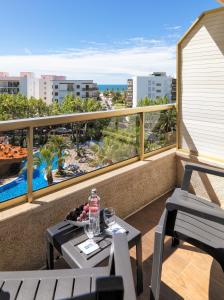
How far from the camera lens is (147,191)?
364 centimetres

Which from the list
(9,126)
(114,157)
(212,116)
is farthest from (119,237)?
(212,116)

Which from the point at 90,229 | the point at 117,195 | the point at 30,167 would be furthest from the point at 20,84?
the point at 90,229

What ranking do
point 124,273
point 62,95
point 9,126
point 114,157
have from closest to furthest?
point 124,273 → point 9,126 → point 114,157 → point 62,95

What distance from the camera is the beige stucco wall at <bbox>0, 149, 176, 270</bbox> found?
85.1 inches

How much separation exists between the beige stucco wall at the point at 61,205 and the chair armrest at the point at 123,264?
1.07 m

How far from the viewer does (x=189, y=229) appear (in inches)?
84.5

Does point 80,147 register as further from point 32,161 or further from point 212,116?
point 212,116

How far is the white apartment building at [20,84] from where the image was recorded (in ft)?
241

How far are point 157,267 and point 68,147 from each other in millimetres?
1412

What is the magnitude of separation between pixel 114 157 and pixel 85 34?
72145 mm

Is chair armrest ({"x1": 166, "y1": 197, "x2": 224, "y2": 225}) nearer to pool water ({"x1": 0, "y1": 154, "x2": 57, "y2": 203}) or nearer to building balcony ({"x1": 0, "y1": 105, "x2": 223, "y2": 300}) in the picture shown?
building balcony ({"x1": 0, "y1": 105, "x2": 223, "y2": 300})

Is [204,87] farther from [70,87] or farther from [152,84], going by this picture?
[70,87]

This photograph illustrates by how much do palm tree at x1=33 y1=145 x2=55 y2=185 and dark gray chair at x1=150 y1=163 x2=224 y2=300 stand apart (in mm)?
1144

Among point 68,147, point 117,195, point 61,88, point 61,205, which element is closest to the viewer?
point 61,205
